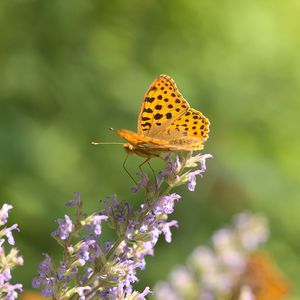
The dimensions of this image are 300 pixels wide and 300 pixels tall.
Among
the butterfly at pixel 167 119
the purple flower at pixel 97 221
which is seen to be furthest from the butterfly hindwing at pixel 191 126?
the purple flower at pixel 97 221

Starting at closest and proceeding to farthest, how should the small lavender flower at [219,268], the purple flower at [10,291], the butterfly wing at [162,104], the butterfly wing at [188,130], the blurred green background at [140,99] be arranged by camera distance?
the purple flower at [10,291] → the butterfly wing at [188,130] → the butterfly wing at [162,104] → the small lavender flower at [219,268] → the blurred green background at [140,99]

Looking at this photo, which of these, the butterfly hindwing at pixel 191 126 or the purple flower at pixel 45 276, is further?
the butterfly hindwing at pixel 191 126

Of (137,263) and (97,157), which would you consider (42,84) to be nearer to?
(97,157)

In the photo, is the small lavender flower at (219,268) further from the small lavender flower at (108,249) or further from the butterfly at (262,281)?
the small lavender flower at (108,249)

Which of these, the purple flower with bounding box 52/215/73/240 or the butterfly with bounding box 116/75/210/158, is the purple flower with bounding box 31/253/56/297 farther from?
the butterfly with bounding box 116/75/210/158

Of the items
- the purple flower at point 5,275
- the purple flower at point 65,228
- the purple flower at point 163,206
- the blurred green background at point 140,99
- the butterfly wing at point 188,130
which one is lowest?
the blurred green background at point 140,99

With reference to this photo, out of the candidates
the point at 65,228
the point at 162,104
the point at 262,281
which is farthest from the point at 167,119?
the point at 262,281

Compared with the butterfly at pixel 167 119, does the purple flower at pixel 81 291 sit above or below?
below
